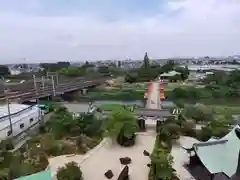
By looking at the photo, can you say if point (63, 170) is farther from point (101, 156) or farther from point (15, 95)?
point (15, 95)

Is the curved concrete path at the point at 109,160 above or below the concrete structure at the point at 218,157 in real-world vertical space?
below

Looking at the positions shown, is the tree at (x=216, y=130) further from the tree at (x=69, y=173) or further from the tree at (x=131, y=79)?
the tree at (x=131, y=79)

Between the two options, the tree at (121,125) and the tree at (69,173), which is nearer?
the tree at (69,173)

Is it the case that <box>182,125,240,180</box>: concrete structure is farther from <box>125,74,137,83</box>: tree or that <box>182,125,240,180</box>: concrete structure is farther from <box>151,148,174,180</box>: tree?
<box>125,74,137,83</box>: tree

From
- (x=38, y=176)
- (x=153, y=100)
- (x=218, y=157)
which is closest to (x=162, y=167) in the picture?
(x=218, y=157)

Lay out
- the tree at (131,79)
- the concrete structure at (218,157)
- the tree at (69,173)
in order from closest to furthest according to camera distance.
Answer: the concrete structure at (218,157) → the tree at (69,173) → the tree at (131,79)

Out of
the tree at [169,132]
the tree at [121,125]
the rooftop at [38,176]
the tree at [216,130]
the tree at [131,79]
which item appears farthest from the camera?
the tree at [131,79]

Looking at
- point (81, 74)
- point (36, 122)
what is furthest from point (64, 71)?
point (36, 122)

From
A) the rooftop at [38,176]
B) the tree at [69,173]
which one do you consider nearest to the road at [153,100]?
the tree at [69,173]
